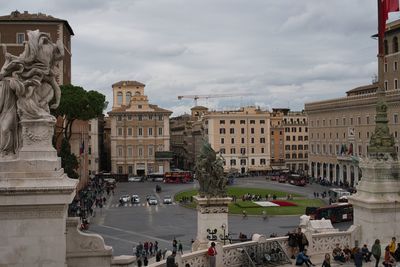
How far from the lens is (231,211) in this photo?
54.3m

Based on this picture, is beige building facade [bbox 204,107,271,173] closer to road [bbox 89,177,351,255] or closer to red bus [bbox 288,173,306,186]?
red bus [bbox 288,173,306,186]

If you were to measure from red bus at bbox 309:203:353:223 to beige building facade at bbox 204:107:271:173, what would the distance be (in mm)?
67574

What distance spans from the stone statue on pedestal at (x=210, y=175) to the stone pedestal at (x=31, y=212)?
37.5 feet

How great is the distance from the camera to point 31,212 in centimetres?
1024

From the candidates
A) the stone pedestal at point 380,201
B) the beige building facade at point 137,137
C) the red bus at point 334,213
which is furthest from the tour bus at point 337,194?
the beige building facade at point 137,137

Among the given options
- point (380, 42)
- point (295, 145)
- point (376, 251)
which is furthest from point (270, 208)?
point (295, 145)

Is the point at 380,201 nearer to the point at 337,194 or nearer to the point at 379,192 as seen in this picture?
the point at 379,192

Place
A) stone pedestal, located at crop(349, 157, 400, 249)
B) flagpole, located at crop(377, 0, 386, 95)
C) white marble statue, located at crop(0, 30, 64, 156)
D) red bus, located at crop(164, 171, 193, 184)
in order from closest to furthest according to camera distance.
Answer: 1. white marble statue, located at crop(0, 30, 64, 156)
2. stone pedestal, located at crop(349, 157, 400, 249)
3. flagpole, located at crop(377, 0, 386, 95)
4. red bus, located at crop(164, 171, 193, 184)

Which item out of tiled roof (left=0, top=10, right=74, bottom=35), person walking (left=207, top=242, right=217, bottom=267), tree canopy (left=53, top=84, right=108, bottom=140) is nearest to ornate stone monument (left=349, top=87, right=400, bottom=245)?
person walking (left=207, top=242, right=217, bottom=267)

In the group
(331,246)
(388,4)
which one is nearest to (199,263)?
(331,246)

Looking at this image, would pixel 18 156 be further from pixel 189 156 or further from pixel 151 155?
pixel 189 156

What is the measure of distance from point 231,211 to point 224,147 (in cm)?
6089

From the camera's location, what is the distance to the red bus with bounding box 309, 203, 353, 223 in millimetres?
44594

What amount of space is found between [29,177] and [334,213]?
3795 cm
